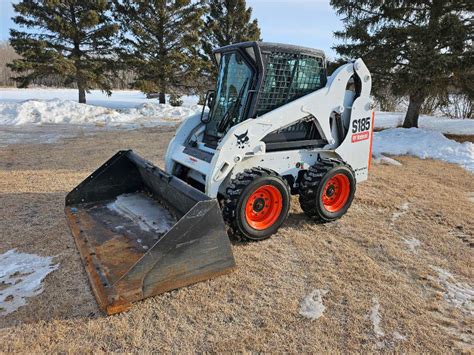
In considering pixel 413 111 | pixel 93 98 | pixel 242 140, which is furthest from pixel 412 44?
pixel 93 98

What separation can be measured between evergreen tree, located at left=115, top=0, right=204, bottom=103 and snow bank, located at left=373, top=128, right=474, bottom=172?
12459mm

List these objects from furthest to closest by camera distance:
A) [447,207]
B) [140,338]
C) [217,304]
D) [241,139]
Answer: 1. [447,207]
2. [241,139]
3. [217,304]
4. [140,338]

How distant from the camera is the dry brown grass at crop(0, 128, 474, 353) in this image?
239 centimetres

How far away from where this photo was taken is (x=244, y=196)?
349 cm

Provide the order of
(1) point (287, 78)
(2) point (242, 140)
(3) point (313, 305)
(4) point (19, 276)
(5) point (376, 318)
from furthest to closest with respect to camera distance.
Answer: (1) point (287, 78), (2) point (242, 140), (4) point (19, 276), (3) point (313, 305), (5) point (376, 318)

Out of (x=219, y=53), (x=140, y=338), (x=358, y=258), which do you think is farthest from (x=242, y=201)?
(x=219, y=53)

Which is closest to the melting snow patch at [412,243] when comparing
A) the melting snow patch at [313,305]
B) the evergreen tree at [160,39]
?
the melting snow patch at [313,305]

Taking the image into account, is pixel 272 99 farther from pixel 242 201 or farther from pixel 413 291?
pixel 413 291

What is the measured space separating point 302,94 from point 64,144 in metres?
7.95

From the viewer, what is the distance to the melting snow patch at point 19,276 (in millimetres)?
2750

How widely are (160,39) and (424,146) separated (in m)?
15.1

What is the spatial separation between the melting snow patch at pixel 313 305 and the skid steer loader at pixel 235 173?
2.40 feet

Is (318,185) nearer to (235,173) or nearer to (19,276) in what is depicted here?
(235,173)

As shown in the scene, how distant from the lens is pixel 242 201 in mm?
3482
